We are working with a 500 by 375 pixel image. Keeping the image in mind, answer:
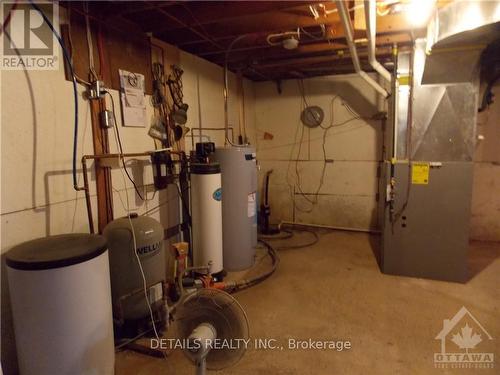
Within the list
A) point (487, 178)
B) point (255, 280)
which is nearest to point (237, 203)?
point (255, 280)

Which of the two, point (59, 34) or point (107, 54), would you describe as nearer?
point (59, 34)

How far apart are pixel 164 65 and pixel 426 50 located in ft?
7.68

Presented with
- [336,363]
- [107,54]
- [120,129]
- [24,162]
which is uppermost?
[107,54]

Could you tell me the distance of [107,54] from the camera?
91.3 inches

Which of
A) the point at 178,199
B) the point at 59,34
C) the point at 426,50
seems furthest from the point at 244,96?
the point at 59,34

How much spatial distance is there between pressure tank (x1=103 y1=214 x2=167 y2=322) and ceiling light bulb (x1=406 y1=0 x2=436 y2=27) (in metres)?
2.36

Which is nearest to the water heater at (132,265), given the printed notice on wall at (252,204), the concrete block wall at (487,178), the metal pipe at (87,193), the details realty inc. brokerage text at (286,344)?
the metal pipe at (87,193)

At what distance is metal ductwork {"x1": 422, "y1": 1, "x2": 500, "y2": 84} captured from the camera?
6.45 ft

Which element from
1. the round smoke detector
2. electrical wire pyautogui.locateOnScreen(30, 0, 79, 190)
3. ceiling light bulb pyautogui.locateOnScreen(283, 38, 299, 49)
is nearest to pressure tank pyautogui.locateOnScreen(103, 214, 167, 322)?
electrical wire pyautogui.locateOnScreen(30, 0, 79, 190)

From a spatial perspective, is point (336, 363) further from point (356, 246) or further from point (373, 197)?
point (373, 197)

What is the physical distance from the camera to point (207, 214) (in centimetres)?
283

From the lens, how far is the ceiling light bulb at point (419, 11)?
7.02ft

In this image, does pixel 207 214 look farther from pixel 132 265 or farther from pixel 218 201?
pixel 132 265

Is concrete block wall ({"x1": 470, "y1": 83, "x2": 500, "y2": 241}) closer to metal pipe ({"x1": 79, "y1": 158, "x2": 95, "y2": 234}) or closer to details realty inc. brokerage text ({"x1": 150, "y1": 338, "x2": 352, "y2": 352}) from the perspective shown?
details realty inc. brokerage text ({"x1": 150, "y1": 338, "x2": 352, "y2": 352})
